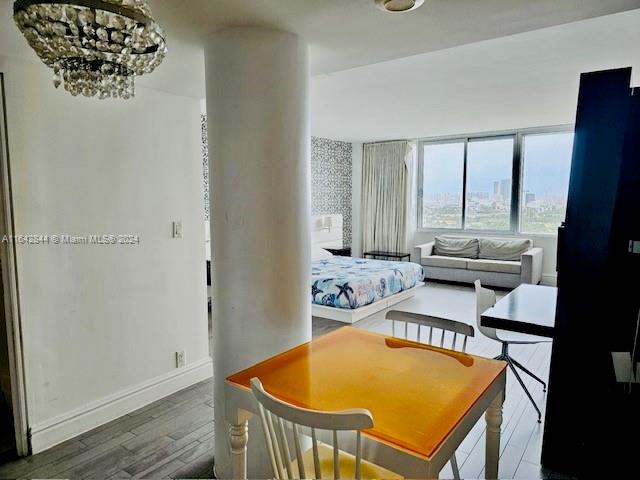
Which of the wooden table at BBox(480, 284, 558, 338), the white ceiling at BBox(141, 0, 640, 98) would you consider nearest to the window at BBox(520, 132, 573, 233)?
the wooden table at BBox(480, 284, 558, 338)

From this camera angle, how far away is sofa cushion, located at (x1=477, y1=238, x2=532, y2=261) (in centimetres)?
647

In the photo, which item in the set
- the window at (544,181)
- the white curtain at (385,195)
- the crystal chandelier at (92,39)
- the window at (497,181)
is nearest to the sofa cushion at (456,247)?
the window at (497,181)

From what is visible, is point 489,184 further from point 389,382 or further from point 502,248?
point 389,382

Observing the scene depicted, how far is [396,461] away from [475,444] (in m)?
1.56

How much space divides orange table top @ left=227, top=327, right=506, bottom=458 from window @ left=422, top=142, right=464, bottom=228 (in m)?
6.08

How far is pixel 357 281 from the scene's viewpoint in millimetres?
4730

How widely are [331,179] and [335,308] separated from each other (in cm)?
352

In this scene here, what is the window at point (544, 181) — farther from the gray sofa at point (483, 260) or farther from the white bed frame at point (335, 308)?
the white bed frame at point (335, 308)

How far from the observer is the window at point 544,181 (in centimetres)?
636

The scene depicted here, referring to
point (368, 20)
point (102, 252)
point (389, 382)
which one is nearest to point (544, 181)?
point (368, 20)

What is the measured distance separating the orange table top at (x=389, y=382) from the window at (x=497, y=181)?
575 cm

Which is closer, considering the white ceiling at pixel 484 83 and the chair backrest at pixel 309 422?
the chair backrest at pixel 309 422

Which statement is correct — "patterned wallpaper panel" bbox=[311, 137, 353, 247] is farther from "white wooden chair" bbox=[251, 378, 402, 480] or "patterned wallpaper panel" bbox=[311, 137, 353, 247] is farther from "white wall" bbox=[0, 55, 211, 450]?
"white wooden chair" bbox=[251, 378, 402, 480]

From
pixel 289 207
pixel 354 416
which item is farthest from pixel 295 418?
pixel 289 207
